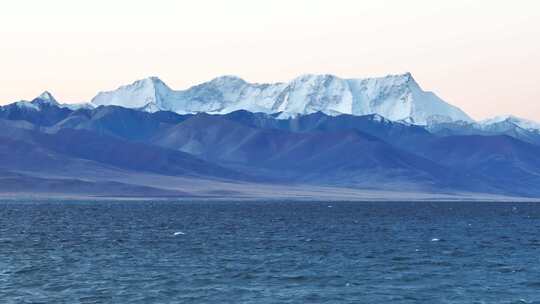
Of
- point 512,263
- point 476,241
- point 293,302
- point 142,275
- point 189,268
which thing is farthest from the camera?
point 476,241

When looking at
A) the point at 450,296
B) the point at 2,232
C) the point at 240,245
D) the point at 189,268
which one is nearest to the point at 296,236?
the point at 240,245

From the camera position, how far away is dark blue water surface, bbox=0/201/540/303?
67.8 meters

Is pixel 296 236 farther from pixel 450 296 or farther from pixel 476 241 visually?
pixel 450 296

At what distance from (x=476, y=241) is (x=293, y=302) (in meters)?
52.6

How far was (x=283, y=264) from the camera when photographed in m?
85.3

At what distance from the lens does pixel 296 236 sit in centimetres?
12100

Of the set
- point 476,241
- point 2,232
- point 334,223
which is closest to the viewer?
point 476,241

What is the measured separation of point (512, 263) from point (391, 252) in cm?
1282

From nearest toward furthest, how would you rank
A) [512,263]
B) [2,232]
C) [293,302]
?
1. [293,302]
2. [512,263]
3. [2,232]

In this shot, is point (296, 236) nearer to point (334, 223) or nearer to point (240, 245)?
point (240, 245)

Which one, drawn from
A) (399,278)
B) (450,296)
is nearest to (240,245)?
(399,278)

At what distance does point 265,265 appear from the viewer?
84.2m

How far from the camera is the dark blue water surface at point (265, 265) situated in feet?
222

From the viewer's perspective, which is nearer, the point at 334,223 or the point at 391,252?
the point at 391,252
